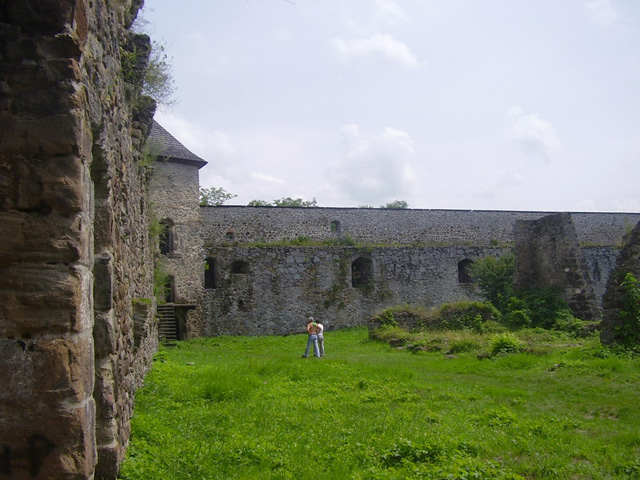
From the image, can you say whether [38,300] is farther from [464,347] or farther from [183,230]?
[183,230]

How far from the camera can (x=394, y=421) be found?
6.77 metres

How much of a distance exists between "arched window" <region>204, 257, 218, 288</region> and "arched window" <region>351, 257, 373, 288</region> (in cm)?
629

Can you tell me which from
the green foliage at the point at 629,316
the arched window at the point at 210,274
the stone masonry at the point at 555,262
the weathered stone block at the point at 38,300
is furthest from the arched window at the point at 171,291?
the weathered stone block at the point at 38,300

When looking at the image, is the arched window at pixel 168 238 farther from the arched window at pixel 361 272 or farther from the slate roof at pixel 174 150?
the arched window at pixel 361 272

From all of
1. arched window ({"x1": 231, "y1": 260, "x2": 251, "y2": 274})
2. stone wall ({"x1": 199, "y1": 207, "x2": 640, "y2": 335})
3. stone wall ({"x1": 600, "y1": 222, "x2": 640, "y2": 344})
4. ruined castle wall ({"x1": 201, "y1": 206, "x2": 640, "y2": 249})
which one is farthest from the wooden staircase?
stone wall ({"x1": 600, "y1": 222, "x2": 640, "y2": 344})

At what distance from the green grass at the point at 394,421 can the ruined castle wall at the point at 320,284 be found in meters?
13.0

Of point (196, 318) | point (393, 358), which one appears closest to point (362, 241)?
point (196, 318)

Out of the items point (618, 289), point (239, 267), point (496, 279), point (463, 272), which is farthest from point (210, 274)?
point (618, 289)

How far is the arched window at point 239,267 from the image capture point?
2491cm

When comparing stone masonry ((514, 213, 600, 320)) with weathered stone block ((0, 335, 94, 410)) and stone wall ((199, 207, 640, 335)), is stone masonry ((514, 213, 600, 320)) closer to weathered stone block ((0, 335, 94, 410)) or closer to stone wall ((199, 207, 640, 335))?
stone wall ((199, 207, 640, 335))

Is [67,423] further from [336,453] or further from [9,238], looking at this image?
[336,453]

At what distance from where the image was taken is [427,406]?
7.75 meters

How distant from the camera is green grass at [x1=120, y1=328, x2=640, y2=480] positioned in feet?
16.7

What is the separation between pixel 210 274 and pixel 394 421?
2104 cm
